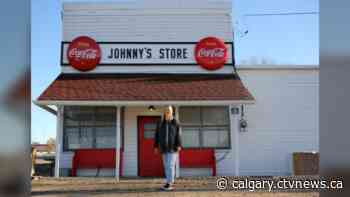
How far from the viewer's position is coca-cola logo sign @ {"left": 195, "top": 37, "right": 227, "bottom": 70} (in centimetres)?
1499

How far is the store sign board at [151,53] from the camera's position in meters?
15.0

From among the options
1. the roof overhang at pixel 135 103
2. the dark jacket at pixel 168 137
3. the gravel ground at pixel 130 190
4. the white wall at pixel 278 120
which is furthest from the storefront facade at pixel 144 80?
the dark jacket at pixel 168 137

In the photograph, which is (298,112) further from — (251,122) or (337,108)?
(337,108)

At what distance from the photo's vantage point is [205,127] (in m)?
15.0

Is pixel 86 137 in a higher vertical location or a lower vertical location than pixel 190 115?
lower

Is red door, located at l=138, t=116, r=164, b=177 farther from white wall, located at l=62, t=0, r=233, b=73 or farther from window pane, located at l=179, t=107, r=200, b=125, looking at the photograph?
white wall, located at l=62, t=0, r=233, b=73

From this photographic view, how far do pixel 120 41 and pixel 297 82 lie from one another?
6027 millimetres

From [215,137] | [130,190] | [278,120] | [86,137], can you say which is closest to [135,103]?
[86,137]

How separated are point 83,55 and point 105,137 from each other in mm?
2758

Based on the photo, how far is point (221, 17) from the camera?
1557 centimetres

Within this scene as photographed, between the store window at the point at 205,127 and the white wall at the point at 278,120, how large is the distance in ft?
2.12

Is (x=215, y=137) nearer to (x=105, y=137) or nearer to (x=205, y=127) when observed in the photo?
(x=205, y=127)

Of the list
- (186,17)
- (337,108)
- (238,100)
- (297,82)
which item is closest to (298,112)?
(297,82)

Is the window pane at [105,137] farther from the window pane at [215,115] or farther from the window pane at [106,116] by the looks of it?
the window pane at [215,115]
